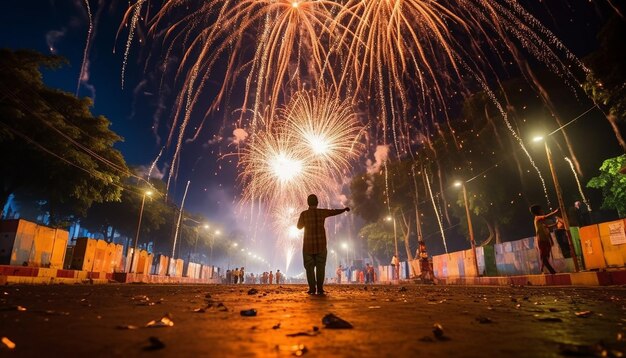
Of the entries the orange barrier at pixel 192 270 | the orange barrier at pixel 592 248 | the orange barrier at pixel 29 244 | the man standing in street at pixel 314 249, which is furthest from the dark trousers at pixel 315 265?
the orange barrier at pixel 192 270

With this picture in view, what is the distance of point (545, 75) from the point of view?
28.7 m

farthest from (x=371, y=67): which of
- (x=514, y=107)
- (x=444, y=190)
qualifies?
(x=444, y=190)

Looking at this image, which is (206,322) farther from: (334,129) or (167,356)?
(334,129)

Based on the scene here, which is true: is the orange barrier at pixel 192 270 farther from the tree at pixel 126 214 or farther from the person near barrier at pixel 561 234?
the person near barrier at pixel 561 234

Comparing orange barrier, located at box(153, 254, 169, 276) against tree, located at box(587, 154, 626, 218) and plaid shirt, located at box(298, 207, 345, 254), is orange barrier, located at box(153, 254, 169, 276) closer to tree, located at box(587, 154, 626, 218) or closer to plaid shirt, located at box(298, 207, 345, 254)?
plaid shirt, located at box(298, 207, 345, 254)

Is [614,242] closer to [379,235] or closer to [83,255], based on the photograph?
[83,255]

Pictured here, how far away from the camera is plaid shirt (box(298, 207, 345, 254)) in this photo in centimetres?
745

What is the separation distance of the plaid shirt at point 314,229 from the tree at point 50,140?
1746cm

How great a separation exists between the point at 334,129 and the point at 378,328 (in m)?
21.7

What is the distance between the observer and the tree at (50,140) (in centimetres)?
1831

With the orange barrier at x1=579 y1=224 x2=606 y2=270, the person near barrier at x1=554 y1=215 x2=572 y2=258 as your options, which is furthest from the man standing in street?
the person near barrier at x1=554 y1=215 x2=572 y2=258

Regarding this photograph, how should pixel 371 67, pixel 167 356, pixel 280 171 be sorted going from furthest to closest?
pixel 280 171
pixel 371 67
pixel 167 356

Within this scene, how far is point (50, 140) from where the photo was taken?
20281 millimetres

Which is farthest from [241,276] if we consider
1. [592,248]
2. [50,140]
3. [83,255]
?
[592,248]
